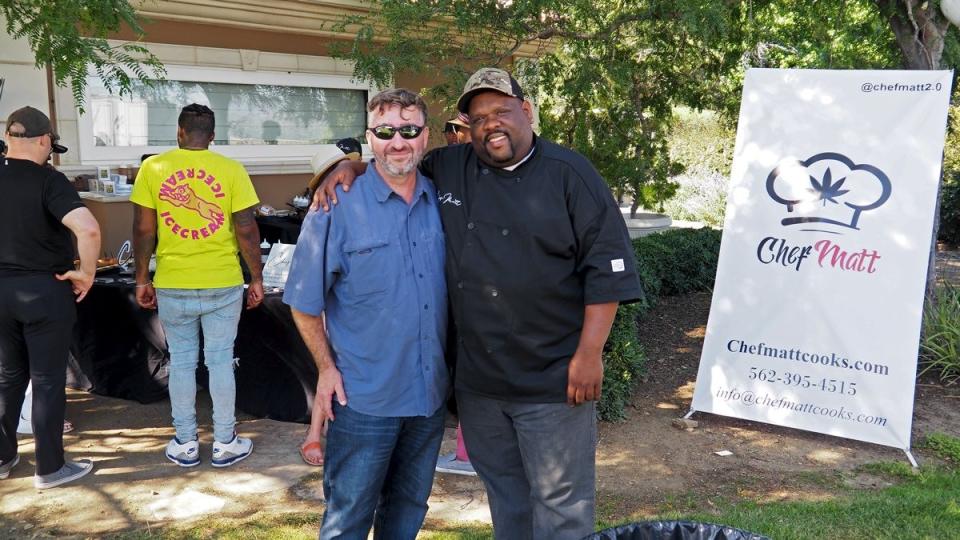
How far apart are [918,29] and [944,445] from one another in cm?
340

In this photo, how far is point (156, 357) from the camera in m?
5.62

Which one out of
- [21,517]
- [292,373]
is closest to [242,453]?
[292,373]

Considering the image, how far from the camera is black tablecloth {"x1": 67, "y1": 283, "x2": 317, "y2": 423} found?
17.1 feet

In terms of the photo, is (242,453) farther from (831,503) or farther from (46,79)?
(46,79)

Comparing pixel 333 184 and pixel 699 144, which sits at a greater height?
pixel 699 144

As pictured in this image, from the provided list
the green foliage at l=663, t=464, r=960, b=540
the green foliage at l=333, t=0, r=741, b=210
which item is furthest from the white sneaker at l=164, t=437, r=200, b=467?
the green foliage at l=333, t=0, r=741, b=210

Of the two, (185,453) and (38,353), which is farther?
(185,453)

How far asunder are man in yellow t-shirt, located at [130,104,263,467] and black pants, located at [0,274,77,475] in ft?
1.66

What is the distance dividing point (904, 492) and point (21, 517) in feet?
14.6

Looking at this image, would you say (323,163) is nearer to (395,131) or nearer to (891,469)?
(395,131)

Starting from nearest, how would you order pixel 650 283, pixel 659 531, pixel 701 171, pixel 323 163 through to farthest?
pixel 659 531 → pixel 323 163 → pixel 650 283 → pixel 701 171

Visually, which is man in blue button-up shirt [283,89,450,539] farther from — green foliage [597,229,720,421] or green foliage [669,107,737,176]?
green foliage [669,107,737,176]

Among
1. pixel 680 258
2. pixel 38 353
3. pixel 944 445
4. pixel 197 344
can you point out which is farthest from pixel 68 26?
pixel 680 258

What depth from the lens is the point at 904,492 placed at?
4.38 m
